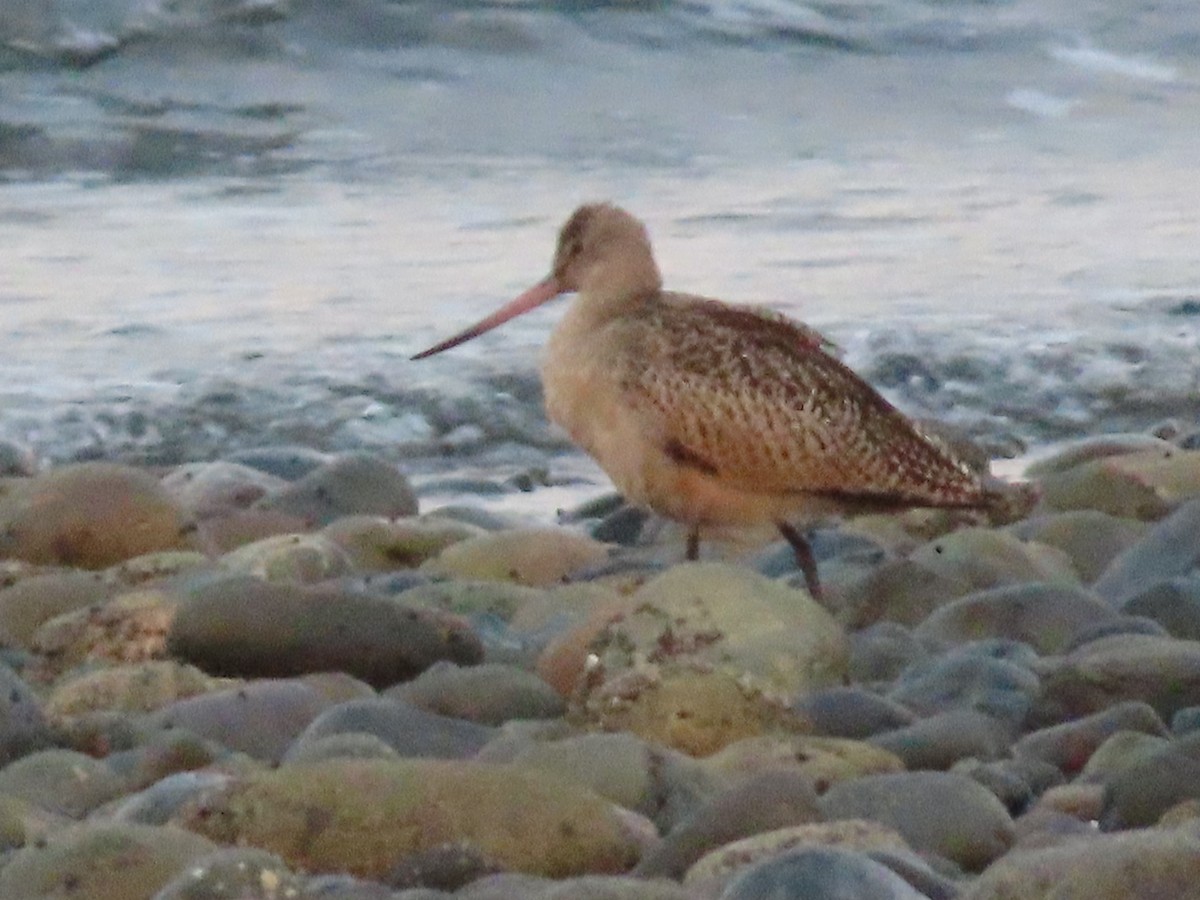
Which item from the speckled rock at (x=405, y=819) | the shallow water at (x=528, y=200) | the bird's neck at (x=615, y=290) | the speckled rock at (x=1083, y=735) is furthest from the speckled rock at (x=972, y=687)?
the shallow water at (x=528, y=200)

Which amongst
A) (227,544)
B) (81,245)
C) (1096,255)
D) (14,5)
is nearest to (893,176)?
(1096,255)

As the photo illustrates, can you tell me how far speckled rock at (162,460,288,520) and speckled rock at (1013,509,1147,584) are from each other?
2.27 m

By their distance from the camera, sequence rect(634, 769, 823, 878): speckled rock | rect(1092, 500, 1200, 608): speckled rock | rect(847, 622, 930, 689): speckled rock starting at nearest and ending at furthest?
rect(634, 769, 823, 878): speckled rock, rect(847, 622, 930, 689): speckled rock, rect(1092, 500, 1200, 608): speckled rock

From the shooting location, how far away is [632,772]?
4402mm

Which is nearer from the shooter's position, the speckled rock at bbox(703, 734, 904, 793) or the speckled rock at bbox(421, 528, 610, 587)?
the speckled rock at bbox(703, 734, 904, 793)

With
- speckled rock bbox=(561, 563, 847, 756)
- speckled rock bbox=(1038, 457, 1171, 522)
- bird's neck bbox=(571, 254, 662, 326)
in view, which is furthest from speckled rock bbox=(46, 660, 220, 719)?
speckled rock bbox=(1038, 457, 1171, 522)

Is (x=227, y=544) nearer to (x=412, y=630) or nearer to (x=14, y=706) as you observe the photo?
(x=412, y=630)

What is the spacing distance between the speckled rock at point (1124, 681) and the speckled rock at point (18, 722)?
1793mm

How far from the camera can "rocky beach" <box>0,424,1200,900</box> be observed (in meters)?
3.85

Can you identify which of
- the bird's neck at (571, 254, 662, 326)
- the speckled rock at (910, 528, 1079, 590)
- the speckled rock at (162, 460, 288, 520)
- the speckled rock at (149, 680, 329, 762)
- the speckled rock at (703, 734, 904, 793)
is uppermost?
the bird's neck at (571, 254, 662, 326)

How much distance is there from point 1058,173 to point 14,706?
34.0 ft

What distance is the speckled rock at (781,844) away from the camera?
3.79 metres

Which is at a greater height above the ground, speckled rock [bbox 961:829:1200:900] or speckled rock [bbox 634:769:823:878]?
speckled rock [bbox 961:829:1200:900]

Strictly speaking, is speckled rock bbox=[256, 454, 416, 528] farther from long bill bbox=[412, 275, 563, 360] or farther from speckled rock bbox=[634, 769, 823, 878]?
speckled rock bbox=[634, 769, 823, 878]
